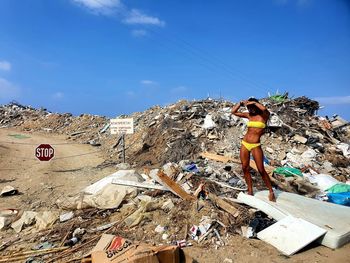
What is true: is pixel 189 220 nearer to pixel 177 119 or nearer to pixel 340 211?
pixel 340 211

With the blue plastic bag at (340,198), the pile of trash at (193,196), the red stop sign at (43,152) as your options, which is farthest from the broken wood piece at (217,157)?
the red stop sign at (43,152)

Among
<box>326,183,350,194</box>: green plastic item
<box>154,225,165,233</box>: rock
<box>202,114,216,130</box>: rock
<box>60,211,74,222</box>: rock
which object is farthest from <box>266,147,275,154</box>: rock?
<box>60,211,74,222</box>: rock

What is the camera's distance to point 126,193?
24.1ft

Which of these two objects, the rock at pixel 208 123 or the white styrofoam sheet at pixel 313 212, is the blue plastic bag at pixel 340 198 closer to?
the white styrofoam sheet at pixel 313 212

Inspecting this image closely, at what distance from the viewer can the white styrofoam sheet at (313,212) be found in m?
5.49

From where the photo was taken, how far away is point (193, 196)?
6.98 meters

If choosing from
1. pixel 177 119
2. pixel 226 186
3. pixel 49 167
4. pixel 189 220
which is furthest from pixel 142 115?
pixel 189 220

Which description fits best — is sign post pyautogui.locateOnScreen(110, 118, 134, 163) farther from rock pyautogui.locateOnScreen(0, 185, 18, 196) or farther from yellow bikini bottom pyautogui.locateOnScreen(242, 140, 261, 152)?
yellow bikini bottom pyautogui.locateOnScreen(242, 140, 261, 152)

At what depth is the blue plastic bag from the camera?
25.6 feet

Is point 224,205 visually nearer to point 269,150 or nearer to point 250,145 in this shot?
point 250,145

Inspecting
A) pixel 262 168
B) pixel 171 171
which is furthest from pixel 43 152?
pixel 262 168

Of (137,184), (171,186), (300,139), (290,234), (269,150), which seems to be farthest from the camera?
(300,139)

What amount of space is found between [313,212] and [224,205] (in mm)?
1636

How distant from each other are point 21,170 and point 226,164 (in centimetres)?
707
